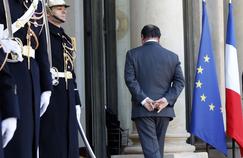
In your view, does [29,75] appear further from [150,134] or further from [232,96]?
[232,96]

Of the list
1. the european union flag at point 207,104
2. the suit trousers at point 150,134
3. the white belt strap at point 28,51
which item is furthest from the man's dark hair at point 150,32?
the white belt strap at point 28,51

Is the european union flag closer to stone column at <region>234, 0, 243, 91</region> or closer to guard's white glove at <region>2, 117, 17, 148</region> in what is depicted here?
stone column at <region>234, 0, 243, 91</region>

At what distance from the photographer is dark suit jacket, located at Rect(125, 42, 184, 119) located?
21.7 ft

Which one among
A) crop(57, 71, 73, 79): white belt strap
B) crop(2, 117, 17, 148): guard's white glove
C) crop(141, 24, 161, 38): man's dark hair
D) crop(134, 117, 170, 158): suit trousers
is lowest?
crop(134, 117, 170, 158): suit trousers

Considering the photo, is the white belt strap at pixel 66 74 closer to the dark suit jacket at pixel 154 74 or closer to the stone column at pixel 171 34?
the dark suit jacket at pixel 154 74

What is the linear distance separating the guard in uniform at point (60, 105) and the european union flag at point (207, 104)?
262 cm

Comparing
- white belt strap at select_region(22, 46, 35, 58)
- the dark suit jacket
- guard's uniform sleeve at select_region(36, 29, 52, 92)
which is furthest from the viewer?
the dark suit jacket

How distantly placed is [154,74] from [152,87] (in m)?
0.13

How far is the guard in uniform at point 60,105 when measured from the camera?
17.3ft

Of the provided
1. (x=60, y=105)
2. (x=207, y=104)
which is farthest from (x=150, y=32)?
(x=207, y=104)

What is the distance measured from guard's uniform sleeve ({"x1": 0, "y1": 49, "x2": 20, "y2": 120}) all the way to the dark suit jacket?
2.95m

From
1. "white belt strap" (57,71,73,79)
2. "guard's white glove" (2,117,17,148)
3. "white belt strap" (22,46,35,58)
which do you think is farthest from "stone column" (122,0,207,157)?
"guard's white glove" (2,117,17,148)

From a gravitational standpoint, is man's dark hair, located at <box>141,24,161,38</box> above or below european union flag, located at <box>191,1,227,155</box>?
above

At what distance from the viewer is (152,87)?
6617 millimetres
